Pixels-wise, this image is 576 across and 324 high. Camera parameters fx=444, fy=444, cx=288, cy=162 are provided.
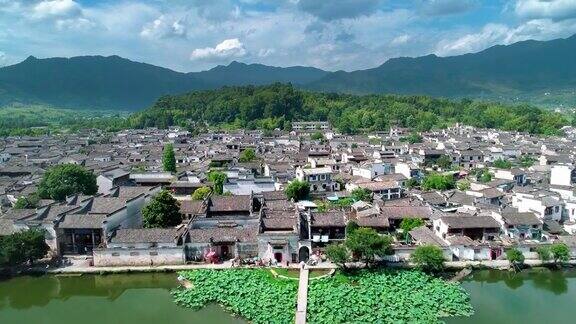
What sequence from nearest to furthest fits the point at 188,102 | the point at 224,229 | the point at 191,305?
1. the point at 191,305
2. the point at 224,229
3. the point at 188,102

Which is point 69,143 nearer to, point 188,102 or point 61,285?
point 188,102

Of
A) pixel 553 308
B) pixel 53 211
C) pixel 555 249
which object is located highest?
pixel 53 211

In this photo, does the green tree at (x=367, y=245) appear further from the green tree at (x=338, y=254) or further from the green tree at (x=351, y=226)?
the green tree at (x=351, y=226)

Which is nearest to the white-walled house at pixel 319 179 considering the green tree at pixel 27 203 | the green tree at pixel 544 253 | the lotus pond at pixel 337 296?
the lotus pond at pixel 337 296

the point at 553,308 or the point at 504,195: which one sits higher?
the point at 504,195

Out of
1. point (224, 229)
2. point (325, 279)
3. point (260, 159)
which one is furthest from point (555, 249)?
point (260, 159)

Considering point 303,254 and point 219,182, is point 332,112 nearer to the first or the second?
point 219,182

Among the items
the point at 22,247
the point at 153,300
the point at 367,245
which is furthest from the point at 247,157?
the point at 153,300

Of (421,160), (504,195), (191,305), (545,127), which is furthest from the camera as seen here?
(545,127)
